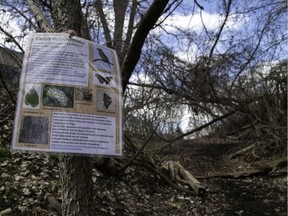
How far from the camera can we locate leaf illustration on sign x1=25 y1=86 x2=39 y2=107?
2547 millimetres

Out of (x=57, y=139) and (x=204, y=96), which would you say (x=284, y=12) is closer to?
(x=204, y=96)

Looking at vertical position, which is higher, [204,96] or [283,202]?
[204,96]

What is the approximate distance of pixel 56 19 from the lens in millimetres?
3307

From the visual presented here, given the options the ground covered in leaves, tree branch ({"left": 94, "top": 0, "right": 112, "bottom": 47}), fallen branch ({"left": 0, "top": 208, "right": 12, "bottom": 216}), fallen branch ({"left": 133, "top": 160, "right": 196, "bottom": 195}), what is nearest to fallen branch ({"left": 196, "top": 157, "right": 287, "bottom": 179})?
the ground covered in leaves

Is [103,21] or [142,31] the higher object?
[103,21]

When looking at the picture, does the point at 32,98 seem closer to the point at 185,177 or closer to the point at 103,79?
the point at 103,79

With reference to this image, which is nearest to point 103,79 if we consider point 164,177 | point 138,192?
point 138,192

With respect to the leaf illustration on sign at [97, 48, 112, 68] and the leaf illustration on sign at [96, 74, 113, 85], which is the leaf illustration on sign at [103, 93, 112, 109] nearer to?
the leaf illustration on sign at [96, 74, 113, 85]

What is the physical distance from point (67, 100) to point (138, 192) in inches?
160


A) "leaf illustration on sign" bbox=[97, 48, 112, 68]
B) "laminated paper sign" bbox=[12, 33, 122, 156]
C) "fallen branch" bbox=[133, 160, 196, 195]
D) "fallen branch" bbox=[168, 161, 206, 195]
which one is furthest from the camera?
"fallen branch" bbox=[133, 160, 196, 195]

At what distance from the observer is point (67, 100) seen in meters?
2.60

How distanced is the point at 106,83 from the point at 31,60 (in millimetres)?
525

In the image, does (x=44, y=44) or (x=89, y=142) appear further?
(x=44, y=44)

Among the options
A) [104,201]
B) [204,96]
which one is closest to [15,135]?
[104,201]
